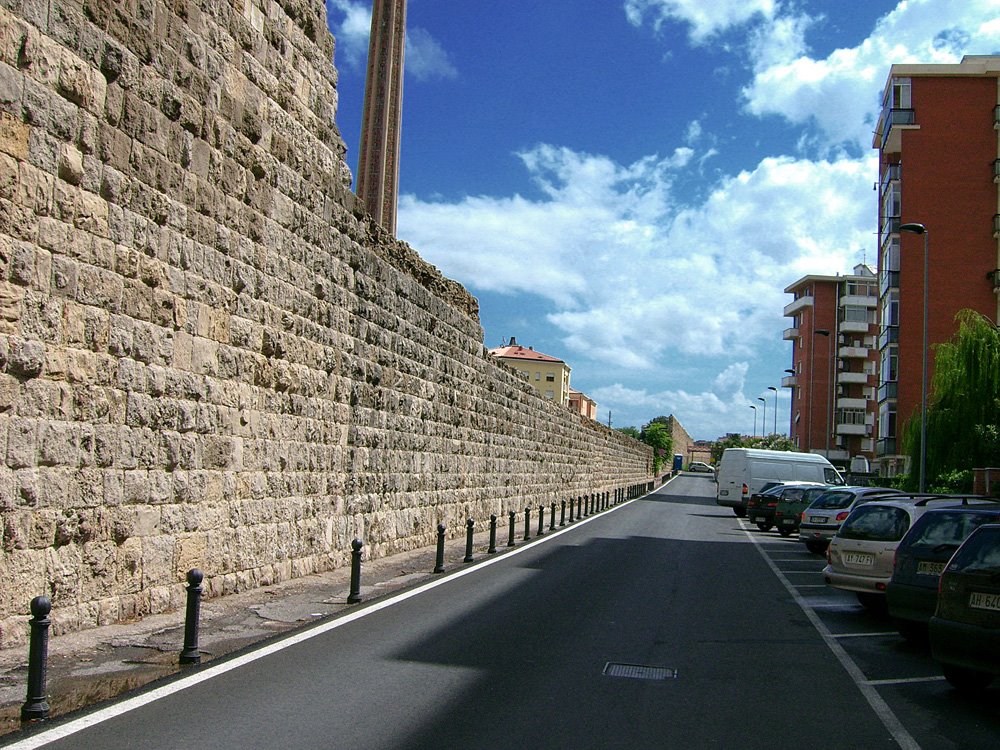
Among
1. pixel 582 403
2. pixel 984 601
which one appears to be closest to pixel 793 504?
pixel 984 601

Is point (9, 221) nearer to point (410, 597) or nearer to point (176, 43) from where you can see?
point (176, 43)

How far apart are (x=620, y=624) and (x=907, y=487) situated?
28.8 meters

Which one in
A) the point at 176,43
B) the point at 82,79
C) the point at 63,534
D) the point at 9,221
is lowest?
the point at 63,534

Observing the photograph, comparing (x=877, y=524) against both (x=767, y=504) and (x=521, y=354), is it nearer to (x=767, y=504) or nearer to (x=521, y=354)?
(x=767, y=504)

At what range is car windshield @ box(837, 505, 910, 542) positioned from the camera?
467 inches

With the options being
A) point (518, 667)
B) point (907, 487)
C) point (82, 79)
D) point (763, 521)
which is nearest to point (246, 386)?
point (82, 79)

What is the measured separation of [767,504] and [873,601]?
57.1 ft

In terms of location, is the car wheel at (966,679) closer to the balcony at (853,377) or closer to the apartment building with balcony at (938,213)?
the apartment building with balcony at (938,213)

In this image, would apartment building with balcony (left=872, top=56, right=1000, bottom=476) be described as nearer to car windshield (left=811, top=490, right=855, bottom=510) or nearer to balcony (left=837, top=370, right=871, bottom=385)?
balcony (left=837, top=370, right=871, bottom=385)

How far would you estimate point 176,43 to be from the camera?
934 centimetres

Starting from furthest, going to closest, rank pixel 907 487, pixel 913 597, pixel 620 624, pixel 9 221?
pixel 907 487, pixel 620 624, pixel 913 597, pixel 9 221

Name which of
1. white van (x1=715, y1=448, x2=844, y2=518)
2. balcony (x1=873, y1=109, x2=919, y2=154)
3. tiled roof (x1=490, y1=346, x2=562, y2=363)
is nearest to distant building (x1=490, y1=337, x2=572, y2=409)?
tiled roof (x1=490, y1=346, x2=562, y2=363)

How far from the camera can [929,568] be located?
8914 mm

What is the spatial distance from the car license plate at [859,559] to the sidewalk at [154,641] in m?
5.60
